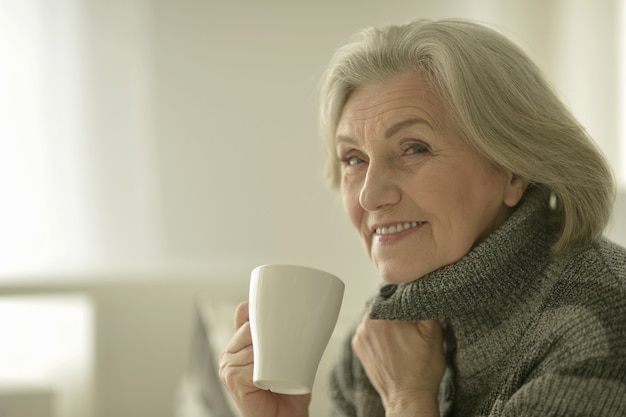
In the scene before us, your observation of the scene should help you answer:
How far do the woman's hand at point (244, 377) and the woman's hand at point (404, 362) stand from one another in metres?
0.19

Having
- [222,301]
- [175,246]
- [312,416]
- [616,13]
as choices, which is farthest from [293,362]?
[175,246]

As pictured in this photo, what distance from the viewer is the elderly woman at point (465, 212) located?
1.20 m

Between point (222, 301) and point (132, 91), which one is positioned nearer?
point (222, 301)

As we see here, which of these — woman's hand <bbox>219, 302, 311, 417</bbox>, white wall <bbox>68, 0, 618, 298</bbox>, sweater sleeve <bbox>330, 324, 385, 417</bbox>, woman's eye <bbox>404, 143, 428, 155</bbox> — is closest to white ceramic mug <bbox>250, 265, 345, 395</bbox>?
woman's hand <bbox>219, 302, 311, 417</bbox>

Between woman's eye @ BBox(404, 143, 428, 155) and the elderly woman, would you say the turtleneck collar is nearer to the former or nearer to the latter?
the elderly woman

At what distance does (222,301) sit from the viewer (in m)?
2.60

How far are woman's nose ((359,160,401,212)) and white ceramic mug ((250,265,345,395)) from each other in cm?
18

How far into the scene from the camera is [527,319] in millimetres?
1184

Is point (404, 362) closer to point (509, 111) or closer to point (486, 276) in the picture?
point (486, 276)

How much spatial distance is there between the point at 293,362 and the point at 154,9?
7.71ft

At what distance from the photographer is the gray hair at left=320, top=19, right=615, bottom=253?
3.98 feet

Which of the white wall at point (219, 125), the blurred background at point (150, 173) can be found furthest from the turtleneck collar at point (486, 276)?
the white wall at point (219, 125)

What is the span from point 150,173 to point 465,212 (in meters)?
2.09

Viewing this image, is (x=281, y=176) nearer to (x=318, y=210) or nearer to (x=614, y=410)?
(x=318, y=210)
